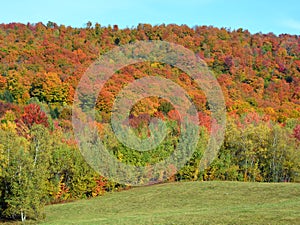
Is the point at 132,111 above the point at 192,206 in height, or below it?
above

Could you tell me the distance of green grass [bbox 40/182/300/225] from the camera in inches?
1348

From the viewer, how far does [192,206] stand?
45.0m

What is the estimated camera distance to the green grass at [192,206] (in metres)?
34.2

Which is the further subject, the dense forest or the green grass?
the dense forest

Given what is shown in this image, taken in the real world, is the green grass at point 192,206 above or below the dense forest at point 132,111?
below

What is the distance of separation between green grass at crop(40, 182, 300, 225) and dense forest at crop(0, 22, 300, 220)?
14.0 feet

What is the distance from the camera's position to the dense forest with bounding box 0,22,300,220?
4478cm

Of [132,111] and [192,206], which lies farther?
[132,111]

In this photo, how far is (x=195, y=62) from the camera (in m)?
136

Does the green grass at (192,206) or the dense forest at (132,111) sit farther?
the dense forest at (132,111)

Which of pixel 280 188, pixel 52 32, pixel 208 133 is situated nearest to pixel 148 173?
pixel 208 133

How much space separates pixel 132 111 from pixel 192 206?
5713 cm

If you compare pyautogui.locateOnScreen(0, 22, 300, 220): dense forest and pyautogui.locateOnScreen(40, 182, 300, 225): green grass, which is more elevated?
pyautogui.locateOnScreen(0, 22, 300, 220): dense forest

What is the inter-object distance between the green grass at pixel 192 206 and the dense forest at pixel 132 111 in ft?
14.0
